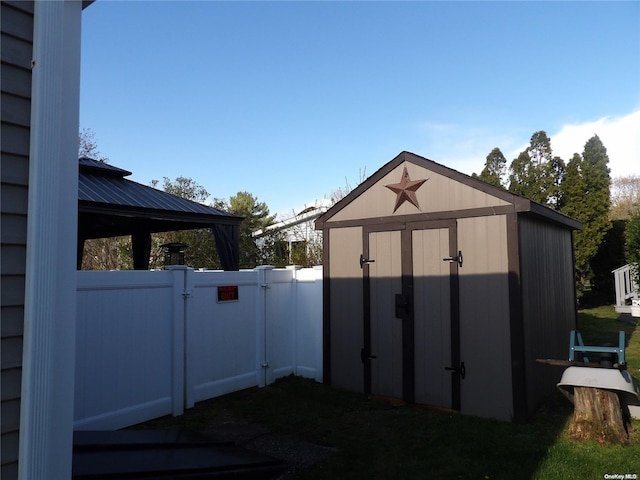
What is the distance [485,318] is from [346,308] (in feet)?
6.63

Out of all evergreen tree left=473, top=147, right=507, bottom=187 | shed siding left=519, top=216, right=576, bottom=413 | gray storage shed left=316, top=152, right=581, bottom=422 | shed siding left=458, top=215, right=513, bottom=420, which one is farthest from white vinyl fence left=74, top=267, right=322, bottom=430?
evergreen tree left=473, top=147, right=507, bottom=187

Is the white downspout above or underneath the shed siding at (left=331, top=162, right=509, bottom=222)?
underneath

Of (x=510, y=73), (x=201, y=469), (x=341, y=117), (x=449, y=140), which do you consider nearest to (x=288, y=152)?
(x=341, y=117)

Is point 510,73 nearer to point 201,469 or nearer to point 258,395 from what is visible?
point 258,395

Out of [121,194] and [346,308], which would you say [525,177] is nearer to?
[346,308]

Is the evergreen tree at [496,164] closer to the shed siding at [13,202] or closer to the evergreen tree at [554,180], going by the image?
the evergreen tree at [554,180]

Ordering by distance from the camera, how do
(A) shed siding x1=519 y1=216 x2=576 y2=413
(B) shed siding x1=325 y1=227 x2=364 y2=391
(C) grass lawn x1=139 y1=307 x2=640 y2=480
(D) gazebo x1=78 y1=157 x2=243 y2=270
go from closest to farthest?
(C) grass lawn x1=139 y1=307 x2=640 y2=480
(A) shed siding x1=519 y1=216 x2=576 y2=413
(B) shed siding x1=325 y1=227 x2=364 y2=391
(D) gazebo x1=78 y1=157 x2=243 y2=270

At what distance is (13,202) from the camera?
67.7 inches

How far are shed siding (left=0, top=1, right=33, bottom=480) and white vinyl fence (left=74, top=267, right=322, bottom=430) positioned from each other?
9.24 ft

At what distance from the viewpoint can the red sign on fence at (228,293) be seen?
233 inches

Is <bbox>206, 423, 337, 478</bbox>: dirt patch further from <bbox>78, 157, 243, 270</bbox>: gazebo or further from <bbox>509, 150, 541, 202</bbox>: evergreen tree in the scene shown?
<bbox>509, 150, 541, 202</bbox>: evergreen tree

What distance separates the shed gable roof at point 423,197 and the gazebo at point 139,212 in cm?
286

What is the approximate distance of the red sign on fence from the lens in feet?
19.4

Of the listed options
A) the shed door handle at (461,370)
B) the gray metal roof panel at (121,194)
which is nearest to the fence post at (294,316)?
the gray metal roof panel at (121,194)
